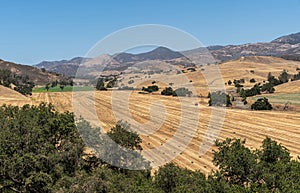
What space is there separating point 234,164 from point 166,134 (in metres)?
34.0

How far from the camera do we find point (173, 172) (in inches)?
1067

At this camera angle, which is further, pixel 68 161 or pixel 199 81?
pixel 199 81

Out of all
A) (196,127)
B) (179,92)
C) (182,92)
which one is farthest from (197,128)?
(182,92)

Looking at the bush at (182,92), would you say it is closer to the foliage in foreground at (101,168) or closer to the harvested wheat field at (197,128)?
the harvested wheat field at (197,128)

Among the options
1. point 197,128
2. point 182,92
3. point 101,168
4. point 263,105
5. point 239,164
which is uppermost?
point 239,164

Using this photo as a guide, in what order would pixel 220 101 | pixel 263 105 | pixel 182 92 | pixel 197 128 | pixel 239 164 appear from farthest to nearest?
pixel 182 92
pixel 220 101
pixel 263 105
pixel 197 128
pixel 239 164

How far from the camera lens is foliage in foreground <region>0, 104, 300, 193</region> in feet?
77.5

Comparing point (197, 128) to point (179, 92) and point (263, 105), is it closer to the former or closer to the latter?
point (263, 105)

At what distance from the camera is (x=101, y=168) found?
2767 cm

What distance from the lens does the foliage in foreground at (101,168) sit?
23.6 metres

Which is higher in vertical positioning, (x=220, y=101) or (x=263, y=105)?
(x=220, y=101)

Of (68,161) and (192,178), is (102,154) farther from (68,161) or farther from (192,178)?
(192,178)

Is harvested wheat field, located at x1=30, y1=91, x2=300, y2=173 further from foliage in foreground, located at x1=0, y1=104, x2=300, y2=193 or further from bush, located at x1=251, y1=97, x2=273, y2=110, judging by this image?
foliage in foreground, located at x1=0, y1=104, x2=300, y2=193

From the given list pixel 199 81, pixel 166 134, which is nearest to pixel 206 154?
pixel 166 134
